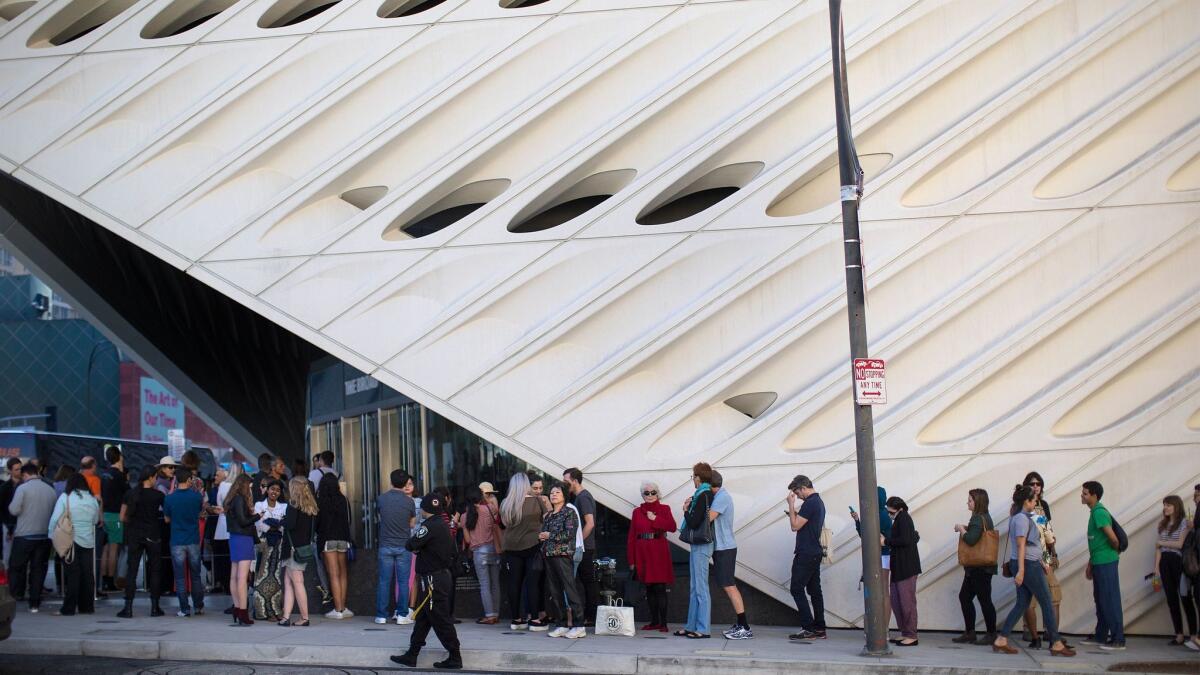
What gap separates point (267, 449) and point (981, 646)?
1578cm

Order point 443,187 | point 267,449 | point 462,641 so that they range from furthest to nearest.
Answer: point 267,449 < point 443,187 < point 462,641

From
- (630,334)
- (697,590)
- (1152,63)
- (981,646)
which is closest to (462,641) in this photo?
(697,590)

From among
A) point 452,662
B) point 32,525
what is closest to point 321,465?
point 32,525

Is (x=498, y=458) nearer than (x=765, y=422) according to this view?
No

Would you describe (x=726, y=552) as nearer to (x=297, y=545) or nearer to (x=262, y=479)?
(x=297, y=545)

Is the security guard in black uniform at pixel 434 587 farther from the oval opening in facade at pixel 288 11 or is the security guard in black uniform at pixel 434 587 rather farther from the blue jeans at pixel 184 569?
the oval opening in facade at pixel 288 11

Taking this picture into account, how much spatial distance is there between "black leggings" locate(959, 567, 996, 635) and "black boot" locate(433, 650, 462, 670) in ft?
17.2

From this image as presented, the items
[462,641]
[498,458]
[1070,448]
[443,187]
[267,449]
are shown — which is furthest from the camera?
[267,449]

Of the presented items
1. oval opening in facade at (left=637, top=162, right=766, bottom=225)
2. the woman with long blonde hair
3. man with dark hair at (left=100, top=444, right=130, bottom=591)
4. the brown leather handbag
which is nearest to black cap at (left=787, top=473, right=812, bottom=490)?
the brown leather handbag

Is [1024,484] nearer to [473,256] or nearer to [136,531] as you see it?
[473,256]

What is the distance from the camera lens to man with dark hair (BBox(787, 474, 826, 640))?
12578 millimetres

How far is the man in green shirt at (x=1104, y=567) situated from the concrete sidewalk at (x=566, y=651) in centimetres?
24

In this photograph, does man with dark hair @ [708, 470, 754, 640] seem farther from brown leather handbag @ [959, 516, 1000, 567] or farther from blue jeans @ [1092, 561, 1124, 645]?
blue jeans @ [1092, 561, 1124, 645]

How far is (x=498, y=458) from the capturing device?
16125 mm
